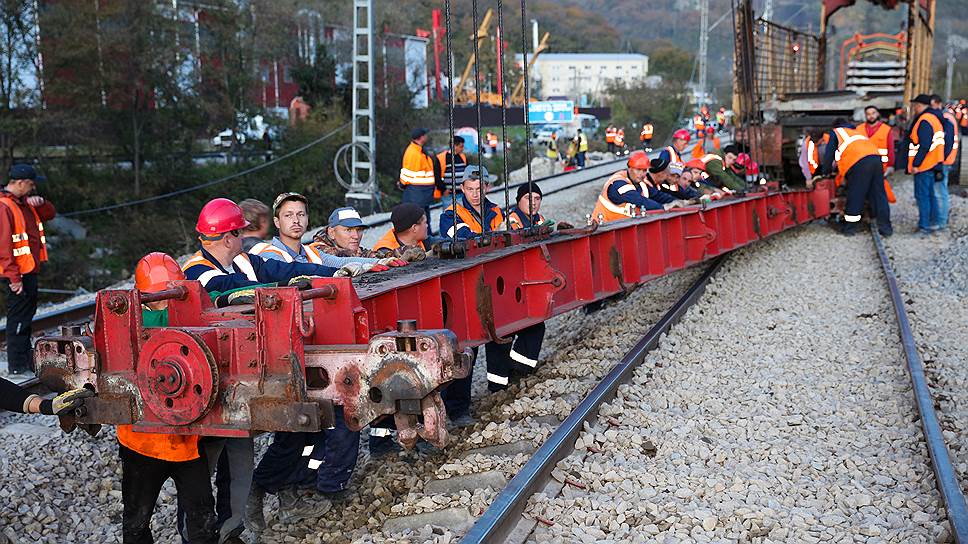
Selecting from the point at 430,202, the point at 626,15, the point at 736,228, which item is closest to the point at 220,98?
the point at 430,202

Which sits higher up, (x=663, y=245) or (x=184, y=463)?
(x=663, y=245)

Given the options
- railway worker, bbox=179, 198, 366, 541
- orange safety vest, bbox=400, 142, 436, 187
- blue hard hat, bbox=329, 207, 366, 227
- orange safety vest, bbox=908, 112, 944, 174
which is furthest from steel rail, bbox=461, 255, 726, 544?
orange safety vest, bbox=908, 112, 944, 174

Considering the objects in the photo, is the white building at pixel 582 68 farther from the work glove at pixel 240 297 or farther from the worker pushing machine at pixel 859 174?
the work glove at pixel 240 297

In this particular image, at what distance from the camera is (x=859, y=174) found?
44.2 feet

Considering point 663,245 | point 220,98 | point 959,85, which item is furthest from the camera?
point 959,85

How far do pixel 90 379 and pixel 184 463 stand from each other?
0.57 m

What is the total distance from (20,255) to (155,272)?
4.42m

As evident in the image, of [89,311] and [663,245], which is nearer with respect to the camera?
[663,245]

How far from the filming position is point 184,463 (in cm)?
406

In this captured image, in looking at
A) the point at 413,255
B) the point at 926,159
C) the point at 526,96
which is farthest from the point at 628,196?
the point at 926,159

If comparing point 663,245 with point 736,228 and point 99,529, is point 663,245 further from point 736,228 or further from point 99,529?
point 99,529

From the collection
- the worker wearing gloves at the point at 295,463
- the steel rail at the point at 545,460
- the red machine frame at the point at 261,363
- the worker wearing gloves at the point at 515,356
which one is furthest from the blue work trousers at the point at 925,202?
the red machine frame at the point at 261,363

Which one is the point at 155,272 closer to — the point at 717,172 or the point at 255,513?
the point at 255,513

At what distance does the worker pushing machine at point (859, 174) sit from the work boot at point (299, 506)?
10.6 meters
